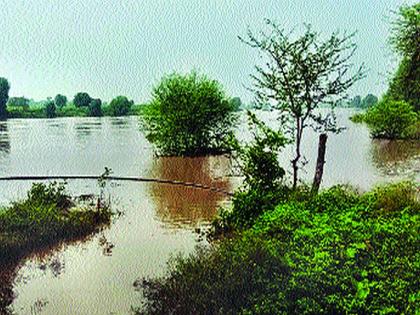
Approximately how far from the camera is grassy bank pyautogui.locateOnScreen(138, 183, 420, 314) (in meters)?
5.15

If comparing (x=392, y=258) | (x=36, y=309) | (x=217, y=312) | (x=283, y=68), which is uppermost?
(x=283, y=68)

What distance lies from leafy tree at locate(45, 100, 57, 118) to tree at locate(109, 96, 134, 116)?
875cm

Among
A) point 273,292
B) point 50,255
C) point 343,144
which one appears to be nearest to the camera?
point 273,292

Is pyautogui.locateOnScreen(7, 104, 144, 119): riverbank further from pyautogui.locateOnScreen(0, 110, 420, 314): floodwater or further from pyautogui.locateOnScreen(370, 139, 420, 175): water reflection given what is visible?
pyautogui.locateOnScreen(370, 139, 420, 175): water reflection

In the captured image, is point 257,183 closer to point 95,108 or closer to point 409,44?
point 409,44

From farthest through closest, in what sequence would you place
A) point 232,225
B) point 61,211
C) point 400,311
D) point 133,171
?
1. point 133,171
2. point 61,211
3. point 232,225
4. point 400,311

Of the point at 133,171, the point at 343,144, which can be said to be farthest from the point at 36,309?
the point at 343,144

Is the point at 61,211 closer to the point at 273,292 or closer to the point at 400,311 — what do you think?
the point at 273,292

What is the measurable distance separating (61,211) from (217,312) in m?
7.28

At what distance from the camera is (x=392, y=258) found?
5.75 meters

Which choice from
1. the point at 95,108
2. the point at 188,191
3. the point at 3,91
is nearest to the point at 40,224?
the point at 188,191

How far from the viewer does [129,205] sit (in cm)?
1356

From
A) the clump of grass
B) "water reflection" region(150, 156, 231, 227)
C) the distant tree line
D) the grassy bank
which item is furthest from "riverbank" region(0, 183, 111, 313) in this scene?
the distant tree line

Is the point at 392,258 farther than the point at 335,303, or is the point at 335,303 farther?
the point at 392,258
